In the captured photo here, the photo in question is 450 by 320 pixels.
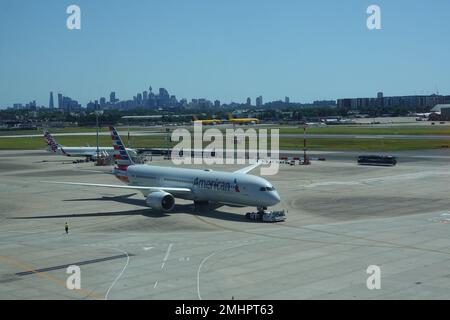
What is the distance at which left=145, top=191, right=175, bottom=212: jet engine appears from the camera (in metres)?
62.8

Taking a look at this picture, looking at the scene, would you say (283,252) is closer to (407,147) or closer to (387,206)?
(387,206)

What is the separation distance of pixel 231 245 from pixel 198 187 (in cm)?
1863

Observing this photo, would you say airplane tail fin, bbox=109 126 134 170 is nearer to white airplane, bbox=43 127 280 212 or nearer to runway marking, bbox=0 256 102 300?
white airplane, bbox=43 127 280 212

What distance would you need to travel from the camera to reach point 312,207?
66.2m

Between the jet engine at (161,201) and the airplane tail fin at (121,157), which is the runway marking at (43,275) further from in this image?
the airplane tail fin at (121,157)

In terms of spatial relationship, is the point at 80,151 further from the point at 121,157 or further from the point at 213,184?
the point at 213,184

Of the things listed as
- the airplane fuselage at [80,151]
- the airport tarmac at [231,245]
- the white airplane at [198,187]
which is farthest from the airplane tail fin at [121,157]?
the airplane fuselage at [80,151]

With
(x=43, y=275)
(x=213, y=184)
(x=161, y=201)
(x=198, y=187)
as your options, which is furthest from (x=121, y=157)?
(x=43, y=275)

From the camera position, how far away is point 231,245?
4681 cm

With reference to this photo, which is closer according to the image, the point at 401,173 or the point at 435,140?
the point at 401,173

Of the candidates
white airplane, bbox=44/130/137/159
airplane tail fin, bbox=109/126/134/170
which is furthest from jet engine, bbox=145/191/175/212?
white airplane, bbox=44/130/137/159

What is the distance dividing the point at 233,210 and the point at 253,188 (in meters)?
6.69

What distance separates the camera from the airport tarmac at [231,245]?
34.8 metres
